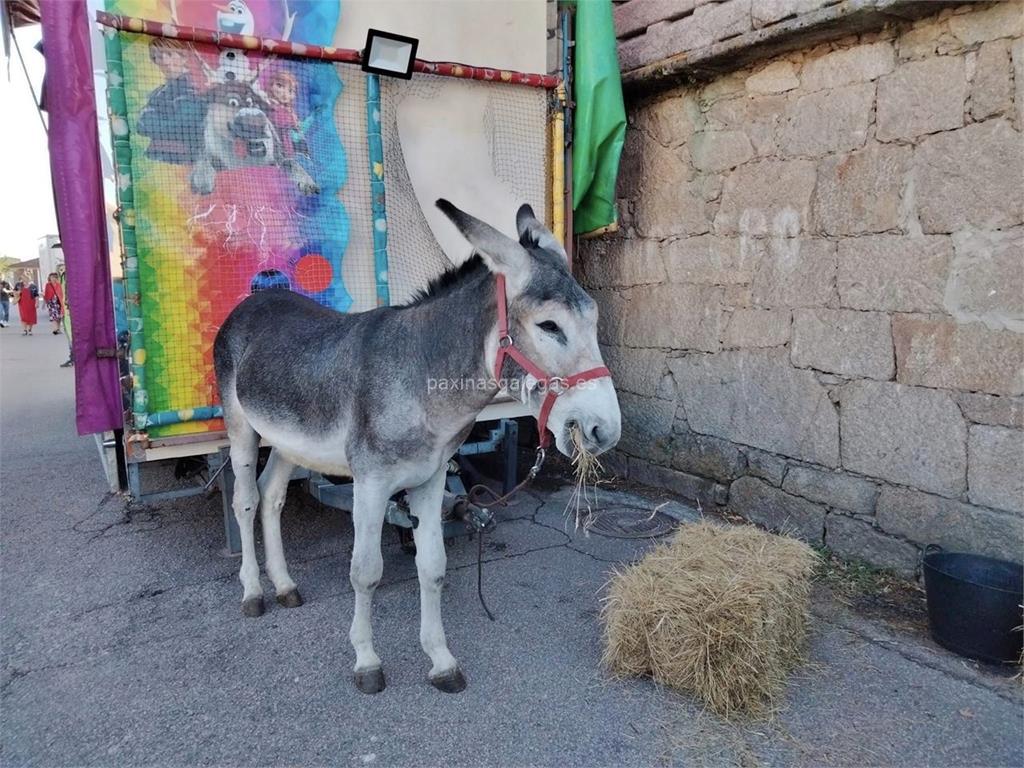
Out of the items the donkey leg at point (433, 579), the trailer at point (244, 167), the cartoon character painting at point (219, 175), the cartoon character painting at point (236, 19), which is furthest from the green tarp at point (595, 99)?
the donkey leg at point (433, 579)

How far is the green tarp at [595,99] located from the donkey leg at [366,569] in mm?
3028

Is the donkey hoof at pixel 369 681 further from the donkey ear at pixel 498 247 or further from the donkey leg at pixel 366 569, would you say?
the donkey ear at pixel 498 247

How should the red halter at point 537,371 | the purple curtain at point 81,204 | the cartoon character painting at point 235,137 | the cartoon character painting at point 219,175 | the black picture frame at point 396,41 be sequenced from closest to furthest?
the red halter at point 537,371 → the purple curtain at point 81,204 → the cartoon character painting at point 219,175 → the cartoon character painting at point 235,137 → the black picture frame at point 396,41

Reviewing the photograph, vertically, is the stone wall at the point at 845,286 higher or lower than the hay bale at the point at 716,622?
higher

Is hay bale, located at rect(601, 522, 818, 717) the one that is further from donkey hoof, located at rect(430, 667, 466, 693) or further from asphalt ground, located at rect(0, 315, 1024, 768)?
donkey hoof, located at rect(430, 667, 466, 693)

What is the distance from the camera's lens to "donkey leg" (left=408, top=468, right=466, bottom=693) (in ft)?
9.64

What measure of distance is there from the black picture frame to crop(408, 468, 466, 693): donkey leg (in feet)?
8.49

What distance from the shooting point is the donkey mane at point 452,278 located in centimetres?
275

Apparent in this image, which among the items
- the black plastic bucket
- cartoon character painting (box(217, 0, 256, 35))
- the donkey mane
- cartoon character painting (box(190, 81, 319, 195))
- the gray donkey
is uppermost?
cartoon character painting (box(217, 0, 256, 35))

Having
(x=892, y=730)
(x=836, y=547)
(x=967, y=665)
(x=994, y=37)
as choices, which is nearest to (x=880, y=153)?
(x=994, y=37)

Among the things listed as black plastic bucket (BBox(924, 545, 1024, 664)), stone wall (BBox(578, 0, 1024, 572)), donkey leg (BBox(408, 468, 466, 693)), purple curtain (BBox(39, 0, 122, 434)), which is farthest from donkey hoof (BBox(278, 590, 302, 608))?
black plastic bucket (BBox(924, 545, 1024, 664))

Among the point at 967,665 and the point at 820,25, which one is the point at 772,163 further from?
the point at 967,665

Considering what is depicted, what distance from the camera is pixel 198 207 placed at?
3.74 meters
